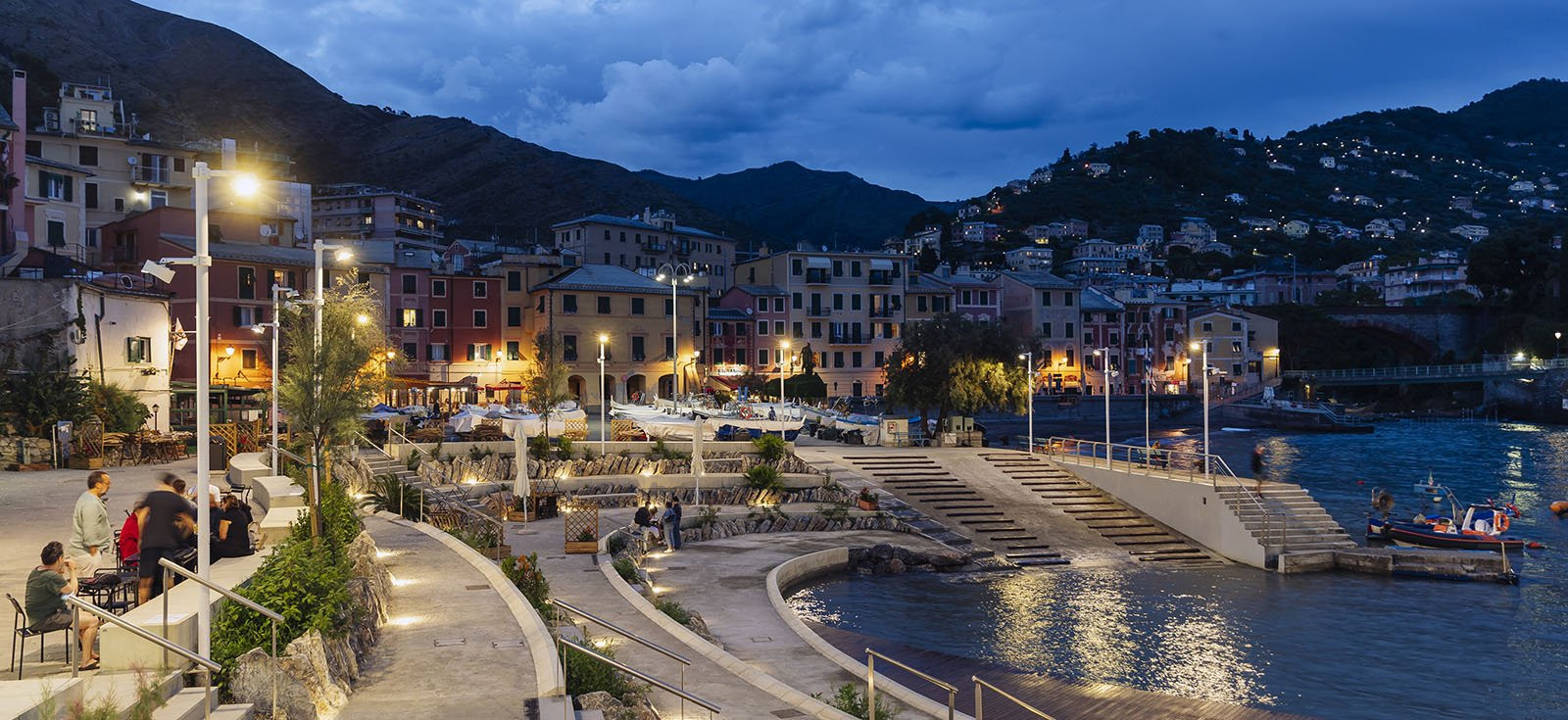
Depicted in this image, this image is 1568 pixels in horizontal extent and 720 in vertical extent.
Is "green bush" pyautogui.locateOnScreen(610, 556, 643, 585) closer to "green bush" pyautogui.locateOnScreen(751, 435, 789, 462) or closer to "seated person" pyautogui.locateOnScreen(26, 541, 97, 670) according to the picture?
"seated person" pyautogui.locateOnScreen(26, 541, 97, 670)

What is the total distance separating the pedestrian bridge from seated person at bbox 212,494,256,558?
117m

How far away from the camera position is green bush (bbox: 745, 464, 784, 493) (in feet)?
117

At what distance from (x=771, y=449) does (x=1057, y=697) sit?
21.5 metres

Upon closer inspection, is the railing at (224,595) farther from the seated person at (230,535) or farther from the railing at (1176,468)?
the railing at (1176,468)

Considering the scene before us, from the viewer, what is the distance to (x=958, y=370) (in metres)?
49.2

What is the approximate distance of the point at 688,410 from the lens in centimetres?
4703

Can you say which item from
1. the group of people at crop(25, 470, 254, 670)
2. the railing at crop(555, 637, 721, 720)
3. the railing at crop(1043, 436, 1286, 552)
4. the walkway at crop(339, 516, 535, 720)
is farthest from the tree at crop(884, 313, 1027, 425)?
the group of people at crop(25, 470, 254, 670)

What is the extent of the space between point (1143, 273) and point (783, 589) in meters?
154

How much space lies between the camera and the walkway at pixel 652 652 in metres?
13.7

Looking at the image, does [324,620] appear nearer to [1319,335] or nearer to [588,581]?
[588,581]

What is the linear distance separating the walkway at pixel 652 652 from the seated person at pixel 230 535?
5.42 meters

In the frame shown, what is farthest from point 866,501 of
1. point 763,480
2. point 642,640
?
point 642,640

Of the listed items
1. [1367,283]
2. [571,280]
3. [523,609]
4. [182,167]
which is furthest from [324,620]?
[1367,283]

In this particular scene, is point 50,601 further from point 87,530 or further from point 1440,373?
point 1440,373
